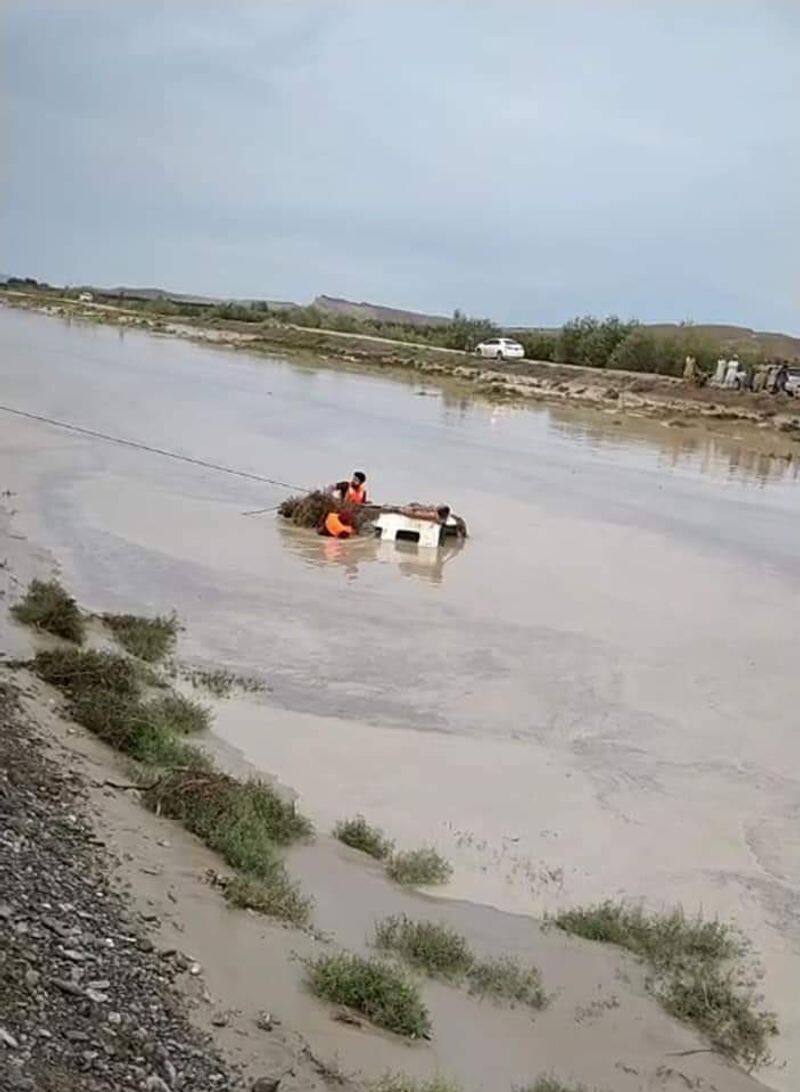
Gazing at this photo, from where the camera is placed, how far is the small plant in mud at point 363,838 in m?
7.43

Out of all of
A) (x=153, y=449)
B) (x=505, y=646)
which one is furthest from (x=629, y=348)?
(x=505, y=646)

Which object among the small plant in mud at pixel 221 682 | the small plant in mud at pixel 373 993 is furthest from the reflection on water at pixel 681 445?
the small plant in mud at pixel 373 993

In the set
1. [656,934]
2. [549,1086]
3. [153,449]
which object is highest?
[549,1086]

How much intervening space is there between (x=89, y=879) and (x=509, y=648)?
8.10 meters

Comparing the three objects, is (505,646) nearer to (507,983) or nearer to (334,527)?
(334,527)

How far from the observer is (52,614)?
10508 millimetres

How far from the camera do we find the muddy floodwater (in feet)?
26.7

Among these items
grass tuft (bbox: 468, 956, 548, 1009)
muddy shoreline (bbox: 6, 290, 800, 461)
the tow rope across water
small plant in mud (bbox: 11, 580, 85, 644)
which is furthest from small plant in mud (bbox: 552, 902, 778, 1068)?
muddy shoreline (bbox: 6, 290, 800, 461)

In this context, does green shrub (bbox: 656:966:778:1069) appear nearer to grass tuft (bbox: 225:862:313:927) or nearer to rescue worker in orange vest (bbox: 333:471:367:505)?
grass tuft (bbox: 225:862:313:927)

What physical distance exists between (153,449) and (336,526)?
9271 millimetres

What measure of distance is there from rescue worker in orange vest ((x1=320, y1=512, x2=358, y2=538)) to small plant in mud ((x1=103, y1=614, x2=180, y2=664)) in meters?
6.35

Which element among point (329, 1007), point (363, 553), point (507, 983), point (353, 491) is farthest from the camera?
point (353, 491)

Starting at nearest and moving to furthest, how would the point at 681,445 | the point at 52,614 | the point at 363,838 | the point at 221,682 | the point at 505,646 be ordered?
the point at 363,838, the point at 221,682, the point at 52,614, the point at 505,646, the point at 681,445

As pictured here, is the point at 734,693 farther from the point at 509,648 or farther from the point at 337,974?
the point at 337,974
